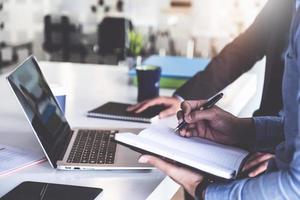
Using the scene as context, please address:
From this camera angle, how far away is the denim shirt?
0.84m

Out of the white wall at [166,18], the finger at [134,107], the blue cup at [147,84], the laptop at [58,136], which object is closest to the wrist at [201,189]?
the laptop at [58,136]

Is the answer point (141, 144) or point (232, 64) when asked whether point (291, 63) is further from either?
point (232, 64)

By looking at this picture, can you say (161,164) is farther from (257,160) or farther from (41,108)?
(41,108)

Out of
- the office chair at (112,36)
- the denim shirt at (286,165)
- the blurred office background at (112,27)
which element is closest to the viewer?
the denim shirt at (286,165)

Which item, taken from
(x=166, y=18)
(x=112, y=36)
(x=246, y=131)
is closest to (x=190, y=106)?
(x=246, y=131)

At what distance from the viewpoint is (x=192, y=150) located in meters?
1.13

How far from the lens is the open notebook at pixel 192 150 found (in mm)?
1013

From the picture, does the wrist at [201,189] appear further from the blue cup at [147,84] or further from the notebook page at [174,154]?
the blue cup at [147,84]

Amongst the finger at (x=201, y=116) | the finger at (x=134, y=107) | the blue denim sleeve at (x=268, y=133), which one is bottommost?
the finger at (x=134, y=107)

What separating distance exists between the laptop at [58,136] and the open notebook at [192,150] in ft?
Result: 0.30

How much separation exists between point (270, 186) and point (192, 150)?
287mm

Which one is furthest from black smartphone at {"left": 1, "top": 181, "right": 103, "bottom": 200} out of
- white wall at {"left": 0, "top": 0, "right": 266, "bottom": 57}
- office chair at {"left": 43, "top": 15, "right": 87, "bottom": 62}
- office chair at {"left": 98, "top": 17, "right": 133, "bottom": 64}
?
office chair at {"left": 43, "top": 15, "right": 87, "bottom": 62}

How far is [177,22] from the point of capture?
4551mm

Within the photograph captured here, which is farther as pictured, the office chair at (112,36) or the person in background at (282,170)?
the office chair at (112,36)
